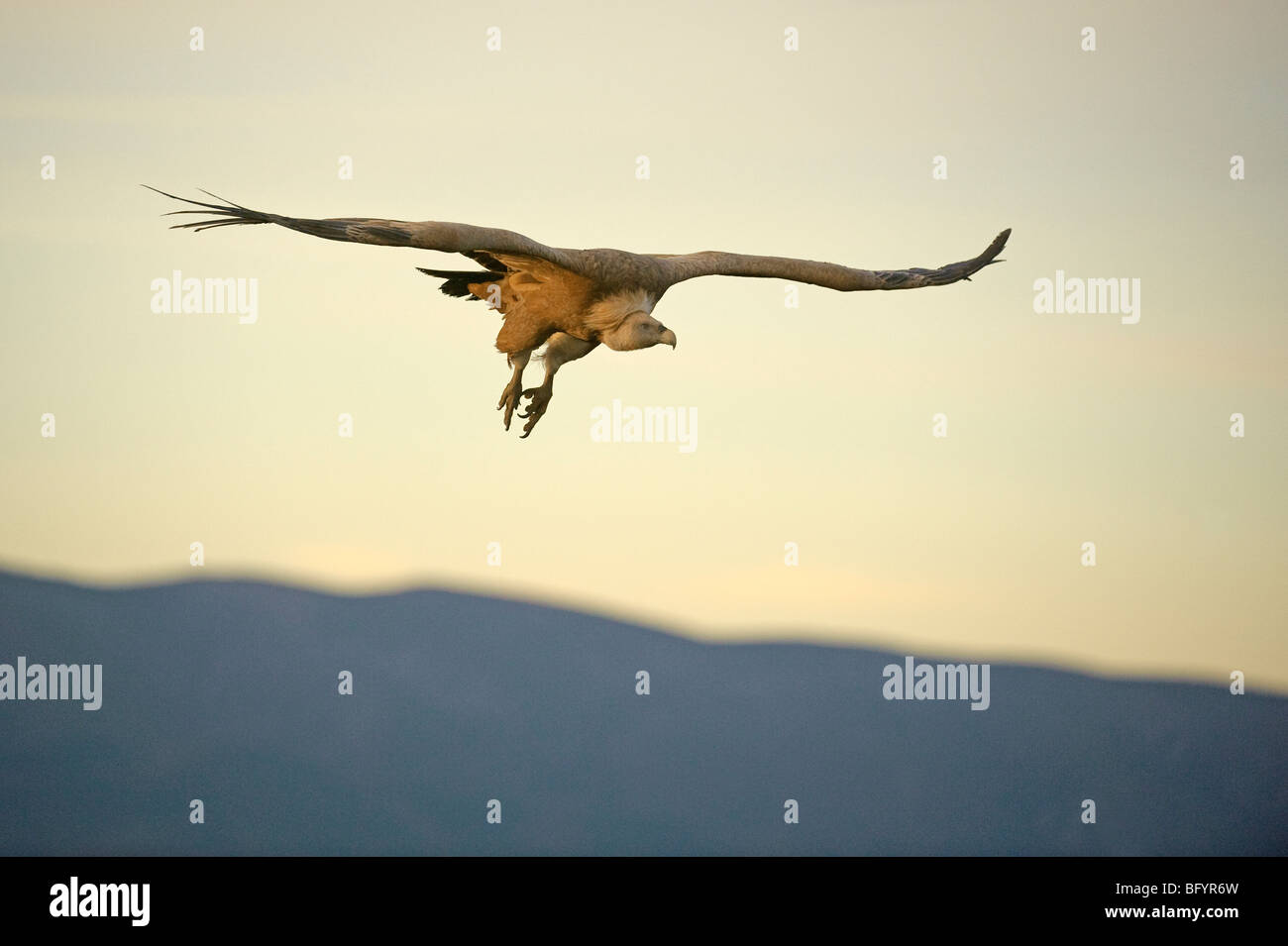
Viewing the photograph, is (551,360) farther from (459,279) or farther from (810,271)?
(810,271)

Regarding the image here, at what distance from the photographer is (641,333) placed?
7.06 m

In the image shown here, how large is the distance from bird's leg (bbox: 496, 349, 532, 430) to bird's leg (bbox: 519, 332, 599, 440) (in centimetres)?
8

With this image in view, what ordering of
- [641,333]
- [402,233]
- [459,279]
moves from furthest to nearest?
[459,279] < [641,333] < [402,233]

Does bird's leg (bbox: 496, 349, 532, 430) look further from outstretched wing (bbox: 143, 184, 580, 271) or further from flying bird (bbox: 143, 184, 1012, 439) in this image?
outstretched wing (bbox: 143, 184, 580, 271)

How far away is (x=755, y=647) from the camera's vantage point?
32.5 feet

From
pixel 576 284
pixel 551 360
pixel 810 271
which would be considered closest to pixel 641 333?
pixel 576 284

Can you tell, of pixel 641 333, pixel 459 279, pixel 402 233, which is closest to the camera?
pixel 402 233

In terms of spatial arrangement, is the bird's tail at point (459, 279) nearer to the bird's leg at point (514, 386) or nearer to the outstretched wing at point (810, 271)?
the bird's leg at point (514, 386)

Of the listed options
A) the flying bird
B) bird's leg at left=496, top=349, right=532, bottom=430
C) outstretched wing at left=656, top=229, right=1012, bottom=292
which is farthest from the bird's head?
bird's leg at left=496, top=349, right=532, bottom=430

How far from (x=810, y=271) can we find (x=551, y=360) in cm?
158

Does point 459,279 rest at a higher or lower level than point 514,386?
higher

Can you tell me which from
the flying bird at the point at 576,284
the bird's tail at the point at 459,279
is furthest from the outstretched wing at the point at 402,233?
the bird's tail at the point at 459,279

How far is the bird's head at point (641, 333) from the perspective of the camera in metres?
7.06
